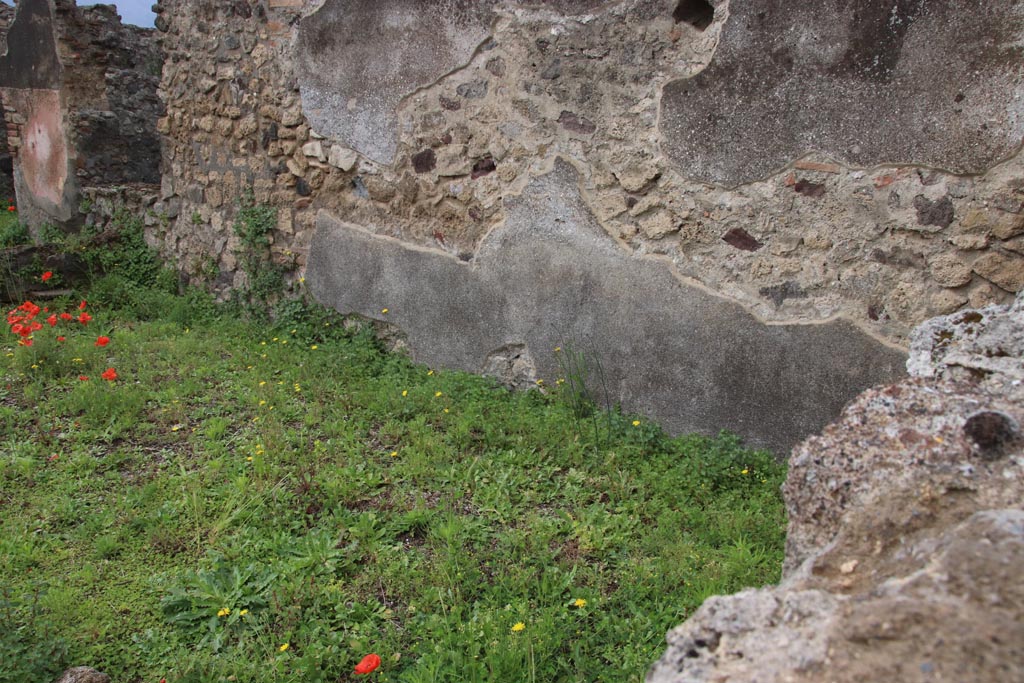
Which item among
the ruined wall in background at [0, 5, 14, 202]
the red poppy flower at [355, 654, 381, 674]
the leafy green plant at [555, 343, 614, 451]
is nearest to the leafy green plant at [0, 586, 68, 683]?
the red poppy flower at [355, 654, 381, 674]

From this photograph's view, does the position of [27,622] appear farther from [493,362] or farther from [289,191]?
[289,191]

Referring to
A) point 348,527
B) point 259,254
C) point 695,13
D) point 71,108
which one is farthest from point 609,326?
point 71,108

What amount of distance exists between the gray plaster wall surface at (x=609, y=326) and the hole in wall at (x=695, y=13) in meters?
0.81

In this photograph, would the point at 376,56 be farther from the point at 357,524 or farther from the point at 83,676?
the point at 83,676

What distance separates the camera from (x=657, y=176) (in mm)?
3430

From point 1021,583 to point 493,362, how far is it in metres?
3.26

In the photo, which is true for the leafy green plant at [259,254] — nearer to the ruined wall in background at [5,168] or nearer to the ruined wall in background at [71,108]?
the ruined wall in background at [71,108]

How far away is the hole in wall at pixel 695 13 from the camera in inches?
126

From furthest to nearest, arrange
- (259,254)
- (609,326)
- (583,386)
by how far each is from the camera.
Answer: (259,254) → (583,386) → (609,326)

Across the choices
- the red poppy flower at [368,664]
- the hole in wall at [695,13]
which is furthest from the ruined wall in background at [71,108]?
the red poppy flower at [368,664]

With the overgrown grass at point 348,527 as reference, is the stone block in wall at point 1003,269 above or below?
above

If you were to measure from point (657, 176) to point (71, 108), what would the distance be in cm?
544

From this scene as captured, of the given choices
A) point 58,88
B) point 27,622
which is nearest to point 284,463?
point 27,622

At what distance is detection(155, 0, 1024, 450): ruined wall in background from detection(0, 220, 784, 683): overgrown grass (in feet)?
1.22
